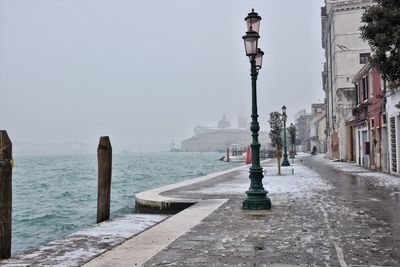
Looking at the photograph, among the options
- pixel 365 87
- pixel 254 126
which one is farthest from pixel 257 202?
pixel 365 87

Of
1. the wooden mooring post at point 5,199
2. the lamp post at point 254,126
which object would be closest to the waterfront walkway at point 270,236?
the lamp post at point 254,126

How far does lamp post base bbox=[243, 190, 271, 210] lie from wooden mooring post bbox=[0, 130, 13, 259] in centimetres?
536

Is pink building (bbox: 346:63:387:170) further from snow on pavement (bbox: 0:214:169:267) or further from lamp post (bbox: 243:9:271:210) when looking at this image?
snow on pavement (bbox: 0:214:169:267)

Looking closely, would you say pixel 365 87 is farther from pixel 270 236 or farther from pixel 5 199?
pixel 5 199

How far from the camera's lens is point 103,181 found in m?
10.5

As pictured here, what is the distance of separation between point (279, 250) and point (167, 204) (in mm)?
5686

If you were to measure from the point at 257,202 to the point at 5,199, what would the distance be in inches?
220

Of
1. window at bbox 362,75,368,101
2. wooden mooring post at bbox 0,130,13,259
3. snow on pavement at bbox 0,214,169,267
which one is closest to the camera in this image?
snow on pavement at bbox 0,214,169,267

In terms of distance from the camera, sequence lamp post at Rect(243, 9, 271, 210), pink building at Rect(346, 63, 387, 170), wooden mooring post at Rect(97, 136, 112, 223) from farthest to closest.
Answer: pink building at Rect(346, 63, 387, 170) < wooden mooring post at Rect(97, 136, 112, 223) < lamp post at Rect(243, 9, 271, 210)

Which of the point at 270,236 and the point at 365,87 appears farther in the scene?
the point at 365,87

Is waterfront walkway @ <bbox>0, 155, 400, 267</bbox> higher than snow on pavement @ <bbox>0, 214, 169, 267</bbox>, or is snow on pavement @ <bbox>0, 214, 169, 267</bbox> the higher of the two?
waterfront walkway @ <bbox>0, 155, 400, 267</bbox>

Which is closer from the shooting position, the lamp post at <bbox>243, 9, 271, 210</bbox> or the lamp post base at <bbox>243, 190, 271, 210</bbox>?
the lamp post base at <bbox>243, 190, 271, 210</bbox>

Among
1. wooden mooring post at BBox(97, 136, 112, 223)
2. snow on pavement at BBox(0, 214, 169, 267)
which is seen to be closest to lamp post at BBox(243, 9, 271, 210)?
snow on pavement at BBox(0, 214, 169, 267)

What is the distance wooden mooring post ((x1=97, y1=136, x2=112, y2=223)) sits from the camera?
34.1 ft
